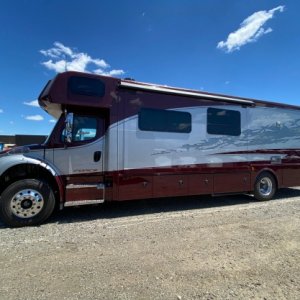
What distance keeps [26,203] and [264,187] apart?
22.6 ft

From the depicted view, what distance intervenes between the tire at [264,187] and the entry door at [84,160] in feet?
16.0

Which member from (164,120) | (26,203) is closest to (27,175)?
(26,203)

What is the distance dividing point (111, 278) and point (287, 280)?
7.10 ft

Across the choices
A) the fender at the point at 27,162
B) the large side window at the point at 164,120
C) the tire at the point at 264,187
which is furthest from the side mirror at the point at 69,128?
the tire at the point at 264,187

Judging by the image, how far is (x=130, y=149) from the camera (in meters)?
6.96

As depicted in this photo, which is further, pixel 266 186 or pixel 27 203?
pixel 266 186

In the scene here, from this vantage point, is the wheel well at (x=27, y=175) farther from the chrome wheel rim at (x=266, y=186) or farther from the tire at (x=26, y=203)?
the chrome wheel rim at (x=266, y=186)

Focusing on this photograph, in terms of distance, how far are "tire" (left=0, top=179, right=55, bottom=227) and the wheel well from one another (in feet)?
0.65

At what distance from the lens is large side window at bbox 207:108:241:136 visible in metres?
8.01

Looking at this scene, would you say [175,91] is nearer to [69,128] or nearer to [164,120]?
[164,120]

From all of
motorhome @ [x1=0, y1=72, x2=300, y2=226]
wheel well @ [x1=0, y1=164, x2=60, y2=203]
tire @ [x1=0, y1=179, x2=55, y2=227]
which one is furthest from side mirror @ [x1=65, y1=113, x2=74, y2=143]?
tire @ [x1=0, y1=179, x2=55, y2=227]

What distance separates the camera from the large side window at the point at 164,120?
7.10 meters

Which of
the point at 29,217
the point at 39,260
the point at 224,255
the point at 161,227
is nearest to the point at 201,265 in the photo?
the point at 224,255

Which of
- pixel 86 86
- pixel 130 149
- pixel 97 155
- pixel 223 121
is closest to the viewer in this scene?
pixel 86 86
